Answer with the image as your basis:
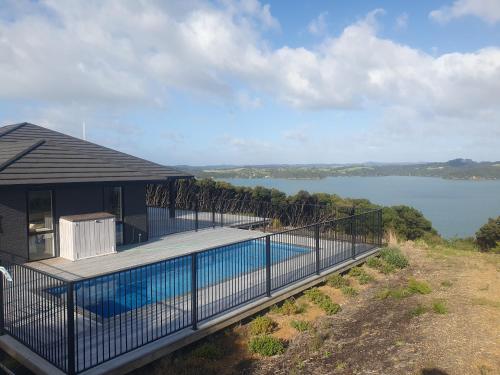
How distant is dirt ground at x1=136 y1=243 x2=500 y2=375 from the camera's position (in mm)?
5668

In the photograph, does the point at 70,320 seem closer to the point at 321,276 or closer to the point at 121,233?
the point at 321,276

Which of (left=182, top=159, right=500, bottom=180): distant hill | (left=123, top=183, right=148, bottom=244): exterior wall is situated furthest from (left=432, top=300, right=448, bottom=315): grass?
(left=182, top=159, right=500, bottom=180): distant hill

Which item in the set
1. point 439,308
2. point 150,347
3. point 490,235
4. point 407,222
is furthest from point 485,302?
point 490,235

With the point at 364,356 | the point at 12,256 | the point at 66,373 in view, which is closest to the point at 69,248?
the point at 12,256

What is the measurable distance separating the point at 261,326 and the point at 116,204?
7.84 metres

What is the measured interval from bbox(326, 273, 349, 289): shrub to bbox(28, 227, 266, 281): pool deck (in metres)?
2.90

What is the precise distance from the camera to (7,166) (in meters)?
10.8

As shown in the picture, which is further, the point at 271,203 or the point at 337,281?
the point at 271,203

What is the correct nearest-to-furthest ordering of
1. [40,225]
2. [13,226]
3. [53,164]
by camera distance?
[13,226]
[40,225]
[53,164]

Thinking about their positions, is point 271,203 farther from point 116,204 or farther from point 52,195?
point 52,195

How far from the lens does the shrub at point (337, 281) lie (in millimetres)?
9656

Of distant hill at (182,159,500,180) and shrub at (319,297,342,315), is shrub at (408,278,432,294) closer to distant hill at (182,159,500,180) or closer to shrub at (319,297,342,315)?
shrub at (319,297,342,315)

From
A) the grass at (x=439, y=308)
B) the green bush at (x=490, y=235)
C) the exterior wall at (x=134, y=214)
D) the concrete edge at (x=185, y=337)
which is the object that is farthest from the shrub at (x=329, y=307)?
the green bush at (x=490, y=235)

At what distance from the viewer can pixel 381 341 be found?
→ 6473mm
